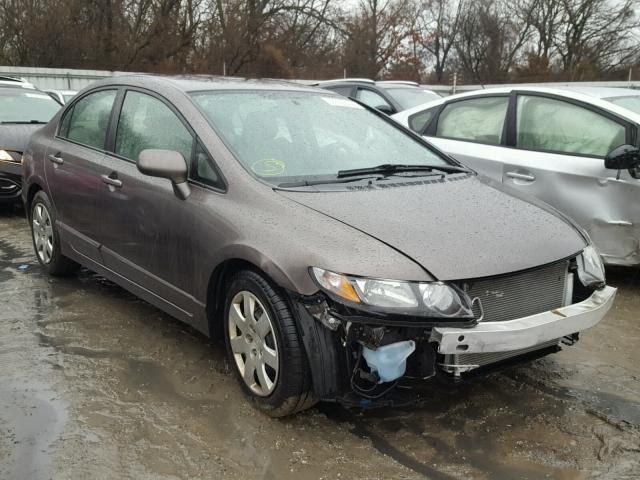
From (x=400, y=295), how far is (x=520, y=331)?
21.3 inches

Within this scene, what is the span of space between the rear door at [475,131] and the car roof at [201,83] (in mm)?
1827

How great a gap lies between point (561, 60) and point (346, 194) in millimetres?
45867

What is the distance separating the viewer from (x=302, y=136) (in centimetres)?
361

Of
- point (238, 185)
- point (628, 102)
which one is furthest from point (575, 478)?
point (628, 102)

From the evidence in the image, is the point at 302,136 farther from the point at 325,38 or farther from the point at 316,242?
the point at 325,38

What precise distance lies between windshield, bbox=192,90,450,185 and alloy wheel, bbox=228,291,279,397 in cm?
64

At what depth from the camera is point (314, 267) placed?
263 cm

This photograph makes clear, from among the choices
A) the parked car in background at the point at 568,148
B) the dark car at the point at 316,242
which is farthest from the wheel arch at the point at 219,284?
the parked car in background at the point at 568,148

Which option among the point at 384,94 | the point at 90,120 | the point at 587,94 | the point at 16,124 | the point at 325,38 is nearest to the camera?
the point at 90,120

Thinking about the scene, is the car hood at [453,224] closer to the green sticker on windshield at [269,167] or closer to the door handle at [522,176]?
the green sticker on windshield at [269,167]

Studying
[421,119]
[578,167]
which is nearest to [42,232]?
[421,119]

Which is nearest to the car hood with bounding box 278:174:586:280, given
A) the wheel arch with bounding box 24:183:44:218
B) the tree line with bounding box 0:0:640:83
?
the wheel arch with bounding box 24:183:44:218

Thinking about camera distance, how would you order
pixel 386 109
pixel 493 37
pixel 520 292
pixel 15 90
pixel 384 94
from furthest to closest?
pixel 493 37 < pixel 384 94 < pixel 15 90 < pixel 386 109 < pixel 520 292

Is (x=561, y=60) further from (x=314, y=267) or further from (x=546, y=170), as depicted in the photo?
(x=314, y=267)
